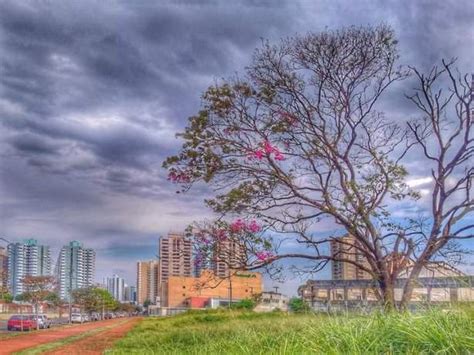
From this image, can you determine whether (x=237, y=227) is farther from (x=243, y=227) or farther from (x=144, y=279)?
(x=144, y=279)

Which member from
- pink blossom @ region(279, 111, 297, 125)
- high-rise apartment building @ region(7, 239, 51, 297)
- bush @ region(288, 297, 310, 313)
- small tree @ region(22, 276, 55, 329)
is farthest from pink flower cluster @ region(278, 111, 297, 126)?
high-rise apartment building @ region(7, 239, 51, 297)

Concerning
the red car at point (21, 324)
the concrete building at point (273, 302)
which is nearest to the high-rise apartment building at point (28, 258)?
the red car at point (21, 324)

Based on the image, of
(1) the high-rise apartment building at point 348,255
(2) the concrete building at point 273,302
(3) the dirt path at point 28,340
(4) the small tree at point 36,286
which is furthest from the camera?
(4) the small tree at point 36,286

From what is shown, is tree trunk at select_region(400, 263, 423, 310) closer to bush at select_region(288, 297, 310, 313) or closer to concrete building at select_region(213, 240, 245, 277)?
bush at select_region(288, 297, 310, 313)

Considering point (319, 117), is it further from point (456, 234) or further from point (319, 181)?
point (456, 234)

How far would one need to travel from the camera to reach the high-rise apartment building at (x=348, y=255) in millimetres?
15834

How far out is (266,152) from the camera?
1547 cm

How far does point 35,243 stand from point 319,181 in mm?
73587

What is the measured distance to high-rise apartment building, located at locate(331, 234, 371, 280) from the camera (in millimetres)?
15834

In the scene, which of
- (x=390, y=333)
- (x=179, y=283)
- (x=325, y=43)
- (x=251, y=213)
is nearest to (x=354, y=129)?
(x=325, y=43)

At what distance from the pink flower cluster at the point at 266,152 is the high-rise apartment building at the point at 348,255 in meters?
2.57

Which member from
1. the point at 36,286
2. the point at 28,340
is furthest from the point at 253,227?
the point at 36,286

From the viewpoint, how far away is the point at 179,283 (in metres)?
74.1

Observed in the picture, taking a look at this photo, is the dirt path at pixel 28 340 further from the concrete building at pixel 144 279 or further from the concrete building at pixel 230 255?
the concrete building at pixel 144 279
